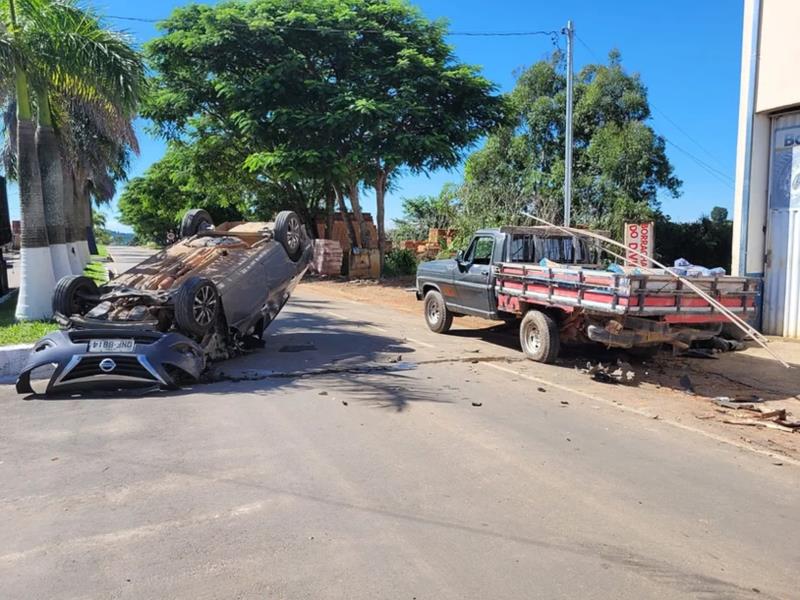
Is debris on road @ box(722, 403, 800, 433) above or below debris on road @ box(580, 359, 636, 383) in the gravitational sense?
below

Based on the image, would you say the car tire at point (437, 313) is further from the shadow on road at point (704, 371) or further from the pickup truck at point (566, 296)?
the shadow on road at point (704, 371)

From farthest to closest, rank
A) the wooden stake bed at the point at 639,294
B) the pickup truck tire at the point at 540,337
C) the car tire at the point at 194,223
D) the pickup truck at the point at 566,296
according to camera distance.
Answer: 1. the car tire at the point at 194,223
2. the pickup truck tire at the point at 540,337
3. the pickup truck at the point at 566,296
4. the wooden stake bed at the point at 639,294

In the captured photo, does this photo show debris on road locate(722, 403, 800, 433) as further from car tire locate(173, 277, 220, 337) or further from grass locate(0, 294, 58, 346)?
grass locate(0, 294, 58, 346)

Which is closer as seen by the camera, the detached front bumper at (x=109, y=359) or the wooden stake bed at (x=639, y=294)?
the detached front bumper at (x=109, y=359)

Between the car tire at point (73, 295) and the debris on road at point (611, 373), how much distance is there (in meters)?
6.82

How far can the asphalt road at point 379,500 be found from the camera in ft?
11.2

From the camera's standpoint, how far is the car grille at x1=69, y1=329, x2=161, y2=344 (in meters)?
7.30

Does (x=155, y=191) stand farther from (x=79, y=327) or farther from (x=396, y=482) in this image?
(x=396, y=482)

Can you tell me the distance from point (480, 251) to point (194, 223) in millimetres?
5025

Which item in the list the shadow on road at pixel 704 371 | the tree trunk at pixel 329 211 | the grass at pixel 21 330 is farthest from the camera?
the tree trunk at pixel 329 211

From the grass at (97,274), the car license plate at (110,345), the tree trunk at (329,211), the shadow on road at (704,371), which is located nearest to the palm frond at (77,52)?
the car license plate at (110,345)

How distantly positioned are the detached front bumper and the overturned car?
0.04 ft

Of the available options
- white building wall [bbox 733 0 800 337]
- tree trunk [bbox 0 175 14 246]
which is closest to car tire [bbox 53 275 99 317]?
tree trunk [bbox 0 175 14 246]

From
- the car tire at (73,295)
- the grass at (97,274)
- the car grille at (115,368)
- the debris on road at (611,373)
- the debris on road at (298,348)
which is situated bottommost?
the debris on road at (611,373)
